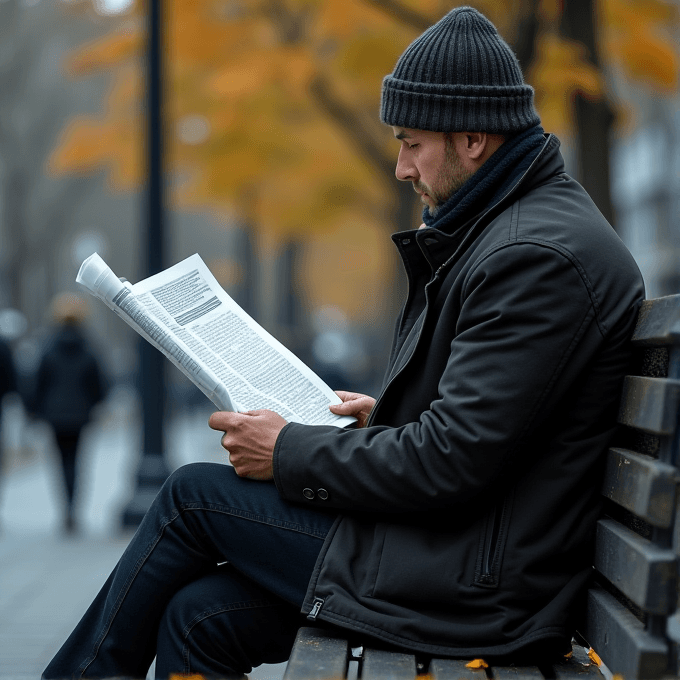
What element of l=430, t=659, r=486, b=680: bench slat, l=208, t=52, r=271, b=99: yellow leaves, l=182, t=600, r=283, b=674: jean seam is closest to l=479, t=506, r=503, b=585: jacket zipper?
l=430, t=659, r=486, b=680: bench slat

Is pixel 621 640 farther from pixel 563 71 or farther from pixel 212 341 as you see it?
pixel 563 71

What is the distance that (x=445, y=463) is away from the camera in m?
2.32

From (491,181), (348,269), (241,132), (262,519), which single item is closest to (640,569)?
(262,519)

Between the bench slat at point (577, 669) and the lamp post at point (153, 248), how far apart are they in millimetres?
6577

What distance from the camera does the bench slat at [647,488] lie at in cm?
202

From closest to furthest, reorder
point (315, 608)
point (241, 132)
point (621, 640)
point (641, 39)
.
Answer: point (621, 640)
point (315, 608)
point (641, 39)
point (241, 132)

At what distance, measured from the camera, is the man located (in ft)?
7.56

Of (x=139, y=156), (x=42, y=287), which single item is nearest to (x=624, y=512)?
(x=139, y=156)

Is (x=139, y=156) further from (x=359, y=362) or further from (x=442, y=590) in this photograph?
(x=359, y=362)

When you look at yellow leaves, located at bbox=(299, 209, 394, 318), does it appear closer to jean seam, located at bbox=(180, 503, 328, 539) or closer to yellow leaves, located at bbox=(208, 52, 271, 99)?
yellow leaves, located at bbox=(208, 52, 271, 99)

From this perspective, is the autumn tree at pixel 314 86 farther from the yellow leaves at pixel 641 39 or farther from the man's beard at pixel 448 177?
the man's beard at pixel 448 177

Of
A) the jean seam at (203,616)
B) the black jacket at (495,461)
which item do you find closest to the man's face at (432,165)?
Result: the black jacket at (495,461)

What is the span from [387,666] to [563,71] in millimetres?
5922

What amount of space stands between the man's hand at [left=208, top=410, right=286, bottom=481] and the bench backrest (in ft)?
2.35
